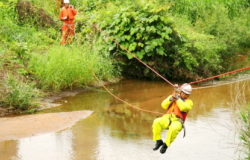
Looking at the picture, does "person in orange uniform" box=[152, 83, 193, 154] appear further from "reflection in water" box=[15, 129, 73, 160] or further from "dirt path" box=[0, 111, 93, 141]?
"dirt path" box=[0, 111, 93, 141]

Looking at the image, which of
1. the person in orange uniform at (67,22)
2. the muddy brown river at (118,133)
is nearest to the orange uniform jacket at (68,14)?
the person in orange uniform at (67,22)

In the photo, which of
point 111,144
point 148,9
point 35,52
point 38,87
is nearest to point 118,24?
point 148,9

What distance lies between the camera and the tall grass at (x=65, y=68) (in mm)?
12438

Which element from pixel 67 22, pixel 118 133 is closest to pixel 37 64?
pixel 67 22

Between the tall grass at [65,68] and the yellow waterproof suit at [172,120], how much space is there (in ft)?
17.9

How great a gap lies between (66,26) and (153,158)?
325 inches

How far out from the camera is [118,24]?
48.1 ft

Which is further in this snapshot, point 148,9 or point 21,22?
point 21,22

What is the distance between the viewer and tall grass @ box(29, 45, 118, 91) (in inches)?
490

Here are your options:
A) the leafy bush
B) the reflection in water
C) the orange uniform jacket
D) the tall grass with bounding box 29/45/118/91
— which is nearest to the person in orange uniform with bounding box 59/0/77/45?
the orange uniform jacket

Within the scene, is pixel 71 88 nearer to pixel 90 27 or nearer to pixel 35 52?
pixel 35 52

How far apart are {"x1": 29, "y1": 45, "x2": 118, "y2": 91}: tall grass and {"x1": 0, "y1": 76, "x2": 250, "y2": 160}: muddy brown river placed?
1.78 ft

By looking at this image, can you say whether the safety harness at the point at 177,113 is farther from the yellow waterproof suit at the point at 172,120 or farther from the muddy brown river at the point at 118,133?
the muddy brown river at the point at 118,133

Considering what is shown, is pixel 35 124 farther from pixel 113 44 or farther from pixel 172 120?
pixel 113 44
